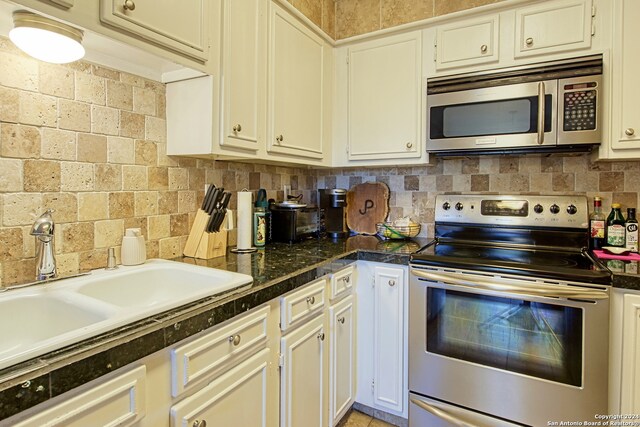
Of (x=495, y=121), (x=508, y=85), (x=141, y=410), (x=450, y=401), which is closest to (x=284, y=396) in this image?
(x=141, y=410)

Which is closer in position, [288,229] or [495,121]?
[495,121]

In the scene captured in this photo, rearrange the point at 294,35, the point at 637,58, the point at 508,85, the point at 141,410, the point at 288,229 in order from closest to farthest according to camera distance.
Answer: the point at 141,410, the point at 637,58, the point at 508,85, the point at 294,35, the point at 288,229

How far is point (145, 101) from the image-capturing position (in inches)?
58.7

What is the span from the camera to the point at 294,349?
1.38 m

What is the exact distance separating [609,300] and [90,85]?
2.12 m

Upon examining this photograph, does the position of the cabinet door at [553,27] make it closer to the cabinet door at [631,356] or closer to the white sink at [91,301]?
the cabinet door at [631,356]

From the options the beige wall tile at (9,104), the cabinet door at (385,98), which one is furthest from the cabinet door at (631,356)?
the beige wall tile at (9,104)

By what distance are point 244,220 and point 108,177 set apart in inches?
25.3

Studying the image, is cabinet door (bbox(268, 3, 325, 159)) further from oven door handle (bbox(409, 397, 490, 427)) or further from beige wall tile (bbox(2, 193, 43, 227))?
oven door handle (bbox(409, 397, 490, 427))

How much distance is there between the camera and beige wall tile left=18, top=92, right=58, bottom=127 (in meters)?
1.13

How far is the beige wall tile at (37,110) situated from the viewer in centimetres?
113

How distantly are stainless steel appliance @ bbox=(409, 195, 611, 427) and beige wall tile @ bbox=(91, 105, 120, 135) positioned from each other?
4.64ft

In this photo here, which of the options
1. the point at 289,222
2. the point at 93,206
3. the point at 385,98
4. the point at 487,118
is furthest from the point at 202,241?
the point at 487,118

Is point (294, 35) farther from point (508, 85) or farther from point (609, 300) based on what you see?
point (609, 300)
